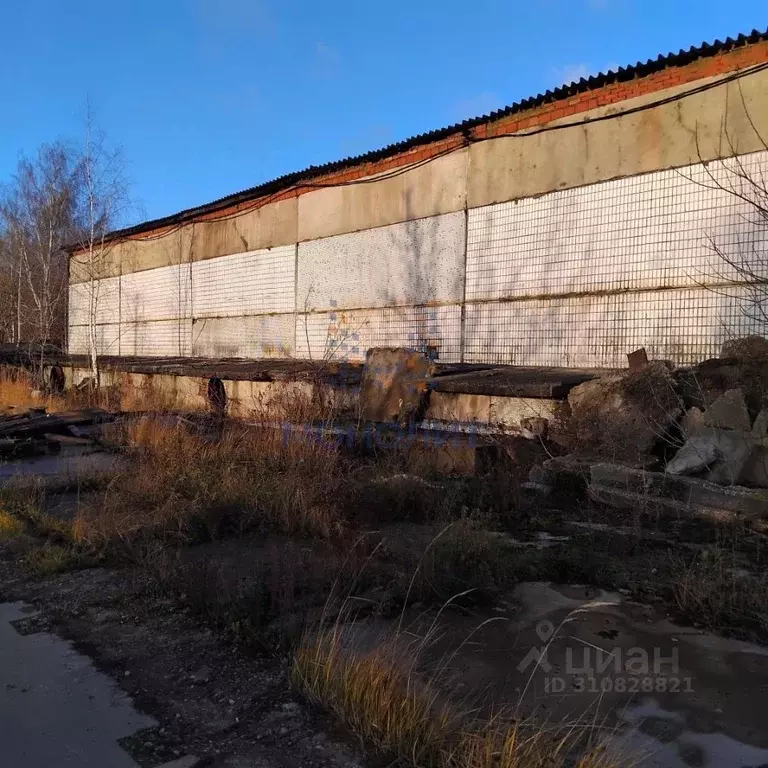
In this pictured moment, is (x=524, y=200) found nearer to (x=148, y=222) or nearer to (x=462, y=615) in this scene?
(x=462, y=615)

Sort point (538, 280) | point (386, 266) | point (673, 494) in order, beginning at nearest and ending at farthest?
point (673, 494) < point (538, 280) < point (386, 266)

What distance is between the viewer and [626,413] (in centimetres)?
686

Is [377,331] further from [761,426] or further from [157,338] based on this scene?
[157,338]

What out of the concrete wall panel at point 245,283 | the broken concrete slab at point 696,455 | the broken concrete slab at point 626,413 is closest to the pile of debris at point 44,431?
the concrete wall panel at point 245,283

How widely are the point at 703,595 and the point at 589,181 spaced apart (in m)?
6.82

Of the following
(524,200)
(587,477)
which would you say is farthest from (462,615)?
(524,200)

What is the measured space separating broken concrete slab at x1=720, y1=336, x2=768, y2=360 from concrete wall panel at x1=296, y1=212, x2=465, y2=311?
4618 millimetres

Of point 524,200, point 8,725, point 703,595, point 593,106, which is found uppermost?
point 593,106

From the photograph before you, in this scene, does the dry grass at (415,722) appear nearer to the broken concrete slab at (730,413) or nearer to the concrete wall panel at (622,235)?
the broken concrete slab at (730,413)

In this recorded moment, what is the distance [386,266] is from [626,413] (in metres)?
6.32

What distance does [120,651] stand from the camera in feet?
11.7

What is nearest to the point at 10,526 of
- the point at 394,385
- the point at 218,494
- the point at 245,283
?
the point at 218,494

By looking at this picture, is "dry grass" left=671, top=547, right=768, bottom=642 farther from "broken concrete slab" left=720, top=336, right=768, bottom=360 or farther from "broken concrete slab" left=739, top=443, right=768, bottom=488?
"broken concrete slab" left=720, top=336, right=768, bottom=360

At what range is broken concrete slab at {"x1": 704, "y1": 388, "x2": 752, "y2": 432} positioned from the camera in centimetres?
597
